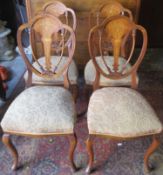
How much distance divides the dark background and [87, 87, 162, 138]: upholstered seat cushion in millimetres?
1699

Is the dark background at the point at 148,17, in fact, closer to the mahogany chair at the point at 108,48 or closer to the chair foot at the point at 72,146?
the mahogany chair at the point at 108,48

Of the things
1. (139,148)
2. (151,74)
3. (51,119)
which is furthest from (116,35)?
(151,74)

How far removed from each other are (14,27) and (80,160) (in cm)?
227

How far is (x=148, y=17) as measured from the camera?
2748mm

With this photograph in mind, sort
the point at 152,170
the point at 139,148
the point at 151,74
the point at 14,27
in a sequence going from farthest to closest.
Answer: the point at 14,27, the point at 151,74, the point at 139,148, the point at 152,170

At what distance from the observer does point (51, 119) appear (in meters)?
1.25

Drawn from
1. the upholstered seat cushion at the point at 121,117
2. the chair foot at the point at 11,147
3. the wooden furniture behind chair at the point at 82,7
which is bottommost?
the chair foot at the point at 11,147

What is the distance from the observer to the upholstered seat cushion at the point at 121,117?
4.01 ft

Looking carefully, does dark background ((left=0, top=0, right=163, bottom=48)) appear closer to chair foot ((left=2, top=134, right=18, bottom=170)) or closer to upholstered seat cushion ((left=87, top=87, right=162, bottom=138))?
upholstered seat cushion ((left=87, top=87, right=162, bottom=138))

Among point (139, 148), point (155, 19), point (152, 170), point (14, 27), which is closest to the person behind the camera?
point (152, 170)

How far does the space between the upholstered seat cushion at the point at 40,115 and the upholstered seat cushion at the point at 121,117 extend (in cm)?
14

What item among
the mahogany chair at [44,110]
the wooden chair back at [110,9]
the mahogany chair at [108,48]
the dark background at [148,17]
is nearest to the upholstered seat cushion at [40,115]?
the mahogany chair at [44,110]

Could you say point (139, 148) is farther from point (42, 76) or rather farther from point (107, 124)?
point (42, 76)

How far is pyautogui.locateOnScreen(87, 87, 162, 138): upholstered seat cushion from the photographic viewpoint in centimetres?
122
